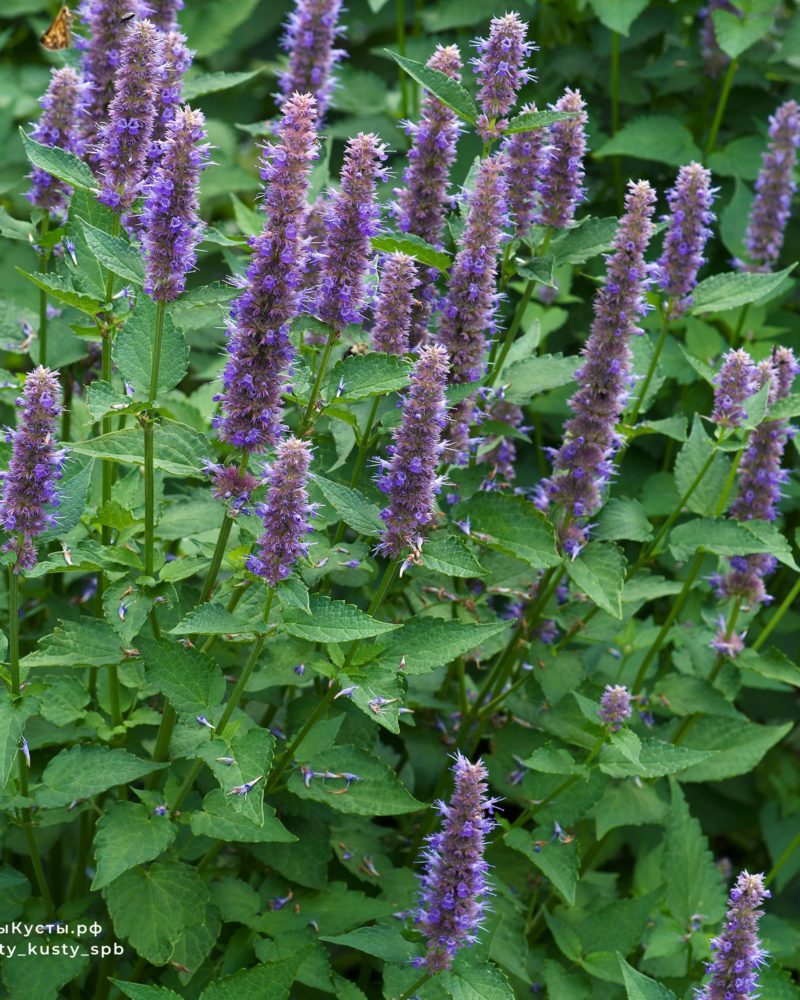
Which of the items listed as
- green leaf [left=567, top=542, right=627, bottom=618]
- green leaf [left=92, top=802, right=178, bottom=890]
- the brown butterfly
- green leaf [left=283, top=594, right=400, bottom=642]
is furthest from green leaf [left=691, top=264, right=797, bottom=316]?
the brown butterfly

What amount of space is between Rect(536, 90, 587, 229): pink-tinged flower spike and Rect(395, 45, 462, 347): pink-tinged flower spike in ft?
0.88

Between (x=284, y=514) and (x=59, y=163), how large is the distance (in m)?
A: 1.08

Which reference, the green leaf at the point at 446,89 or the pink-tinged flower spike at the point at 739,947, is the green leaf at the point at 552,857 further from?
the green leaf at the point at 446,89

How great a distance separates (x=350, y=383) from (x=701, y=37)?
3919mm

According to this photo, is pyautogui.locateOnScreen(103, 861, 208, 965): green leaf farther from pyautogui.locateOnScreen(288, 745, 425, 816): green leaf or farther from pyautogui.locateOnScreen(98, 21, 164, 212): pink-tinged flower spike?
pyautogui.locateOnScreen(98, 21, 164, 212): pink-tinged flower spike

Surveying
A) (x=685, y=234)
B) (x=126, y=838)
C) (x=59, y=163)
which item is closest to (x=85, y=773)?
(x=126, y=838)

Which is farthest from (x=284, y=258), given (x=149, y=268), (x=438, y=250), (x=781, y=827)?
(x=781, y=827)

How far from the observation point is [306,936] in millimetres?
3342

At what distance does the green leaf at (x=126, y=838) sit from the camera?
9.43ft

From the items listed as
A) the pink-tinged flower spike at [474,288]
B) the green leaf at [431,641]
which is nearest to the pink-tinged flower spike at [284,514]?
the green leaf at [431,641]

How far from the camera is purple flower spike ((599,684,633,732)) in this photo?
333cm

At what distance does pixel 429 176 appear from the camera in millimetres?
3398

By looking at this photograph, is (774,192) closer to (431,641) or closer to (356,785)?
(431,641)

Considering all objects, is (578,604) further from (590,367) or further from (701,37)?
(701,37)
